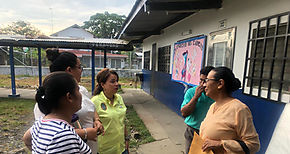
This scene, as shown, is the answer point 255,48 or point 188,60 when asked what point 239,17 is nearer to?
point 255,48

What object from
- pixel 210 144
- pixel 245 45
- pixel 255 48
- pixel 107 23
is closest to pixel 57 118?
pixel 210 144

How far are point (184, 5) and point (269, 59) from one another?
197cm

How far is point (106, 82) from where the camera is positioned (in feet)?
6.01

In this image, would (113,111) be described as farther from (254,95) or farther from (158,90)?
(158,90)

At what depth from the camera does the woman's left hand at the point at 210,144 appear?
4.14 feet

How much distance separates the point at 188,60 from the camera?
4.52m

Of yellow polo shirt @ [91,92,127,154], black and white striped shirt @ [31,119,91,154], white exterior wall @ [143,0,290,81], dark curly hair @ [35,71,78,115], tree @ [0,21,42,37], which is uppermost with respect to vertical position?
tree @ [0,21,42,37]

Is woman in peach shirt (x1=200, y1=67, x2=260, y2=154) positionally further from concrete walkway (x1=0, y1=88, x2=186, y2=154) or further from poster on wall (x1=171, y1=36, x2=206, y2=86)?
poster on wall (x1=171, y1=36, x2=206, y2=86)

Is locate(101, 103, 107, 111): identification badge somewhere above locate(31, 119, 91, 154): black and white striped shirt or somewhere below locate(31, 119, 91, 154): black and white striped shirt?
below

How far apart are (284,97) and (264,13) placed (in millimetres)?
1221

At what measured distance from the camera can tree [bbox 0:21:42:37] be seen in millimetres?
33594

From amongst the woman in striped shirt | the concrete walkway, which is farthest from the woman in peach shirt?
the concrete walkway

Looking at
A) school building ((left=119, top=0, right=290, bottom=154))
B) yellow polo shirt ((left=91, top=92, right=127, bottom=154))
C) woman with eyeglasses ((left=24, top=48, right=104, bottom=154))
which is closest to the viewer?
woman with eyeglasses ((left=24, top=48, right=104, bottom=154))

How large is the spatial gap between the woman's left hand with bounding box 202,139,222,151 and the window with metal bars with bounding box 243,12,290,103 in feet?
4.57
